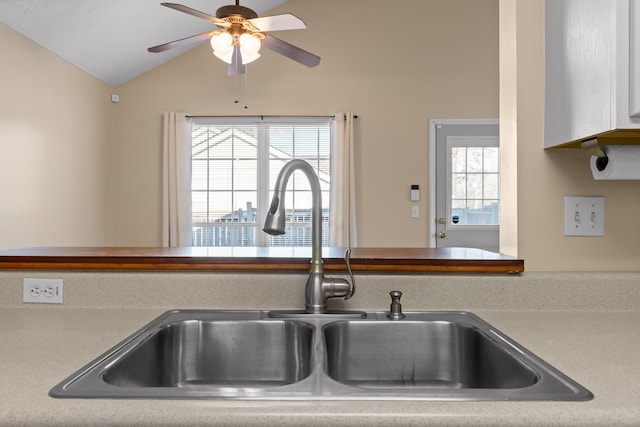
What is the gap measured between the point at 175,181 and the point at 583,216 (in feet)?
12.9

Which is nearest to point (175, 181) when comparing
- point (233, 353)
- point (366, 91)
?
point (366, 91)

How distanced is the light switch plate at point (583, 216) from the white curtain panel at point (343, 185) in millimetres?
3210

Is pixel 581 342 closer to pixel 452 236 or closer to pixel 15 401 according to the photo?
pixel 15 401

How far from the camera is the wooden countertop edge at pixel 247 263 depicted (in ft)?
4.00

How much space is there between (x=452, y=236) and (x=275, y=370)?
147 inches

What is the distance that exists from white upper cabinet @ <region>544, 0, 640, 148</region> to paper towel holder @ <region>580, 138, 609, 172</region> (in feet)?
0.07

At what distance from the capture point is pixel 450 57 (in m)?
4.58

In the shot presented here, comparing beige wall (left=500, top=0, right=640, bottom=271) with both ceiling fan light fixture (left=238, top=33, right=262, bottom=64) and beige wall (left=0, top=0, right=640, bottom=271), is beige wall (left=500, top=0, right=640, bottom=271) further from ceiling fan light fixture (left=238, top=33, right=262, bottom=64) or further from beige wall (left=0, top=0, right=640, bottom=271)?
beige wall (left=0, top=0, right=640, bottom=271)

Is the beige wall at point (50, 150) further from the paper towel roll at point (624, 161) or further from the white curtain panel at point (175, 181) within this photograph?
the paper towel roll at point (624, 161)

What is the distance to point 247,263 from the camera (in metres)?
1.23

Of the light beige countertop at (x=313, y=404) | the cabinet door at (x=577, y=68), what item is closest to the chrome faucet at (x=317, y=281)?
the light beige countertop at (x=313, y=404)

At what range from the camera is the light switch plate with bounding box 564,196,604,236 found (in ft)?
4.09

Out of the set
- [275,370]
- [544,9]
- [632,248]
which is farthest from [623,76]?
[275,370]

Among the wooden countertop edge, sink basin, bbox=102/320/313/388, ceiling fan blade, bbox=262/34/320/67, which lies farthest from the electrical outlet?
ceiling fan blade, bbox=262/34/320/67
